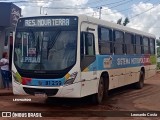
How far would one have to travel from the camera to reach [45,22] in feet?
38.9

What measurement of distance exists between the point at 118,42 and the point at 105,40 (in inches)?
69.7

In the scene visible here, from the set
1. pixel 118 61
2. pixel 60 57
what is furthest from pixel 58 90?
pixel 118 61

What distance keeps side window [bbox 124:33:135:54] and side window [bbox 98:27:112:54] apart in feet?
8.10

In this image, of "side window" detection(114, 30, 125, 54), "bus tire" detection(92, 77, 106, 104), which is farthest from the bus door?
"side window" detection(114, 30, 125, 54)

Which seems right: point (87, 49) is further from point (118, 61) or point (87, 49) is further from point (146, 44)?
point (146, 44)

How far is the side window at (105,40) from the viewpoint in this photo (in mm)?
13203

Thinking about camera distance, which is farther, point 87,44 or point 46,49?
point 87,44

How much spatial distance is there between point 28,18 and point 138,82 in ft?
29.5

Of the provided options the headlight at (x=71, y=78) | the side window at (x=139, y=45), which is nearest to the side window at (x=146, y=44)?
the side window at (x=139, y=45)

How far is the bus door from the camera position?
11.6 m

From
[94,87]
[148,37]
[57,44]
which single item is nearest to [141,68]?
[148,37]

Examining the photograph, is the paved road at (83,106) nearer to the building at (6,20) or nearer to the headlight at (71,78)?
the headlight at (71,78)

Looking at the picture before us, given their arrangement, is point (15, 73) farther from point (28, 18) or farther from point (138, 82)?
point (138, 82)

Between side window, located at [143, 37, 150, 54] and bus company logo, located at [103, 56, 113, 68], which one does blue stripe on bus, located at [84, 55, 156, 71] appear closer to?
bus company logo, located at [103, 56, 113, 68]
